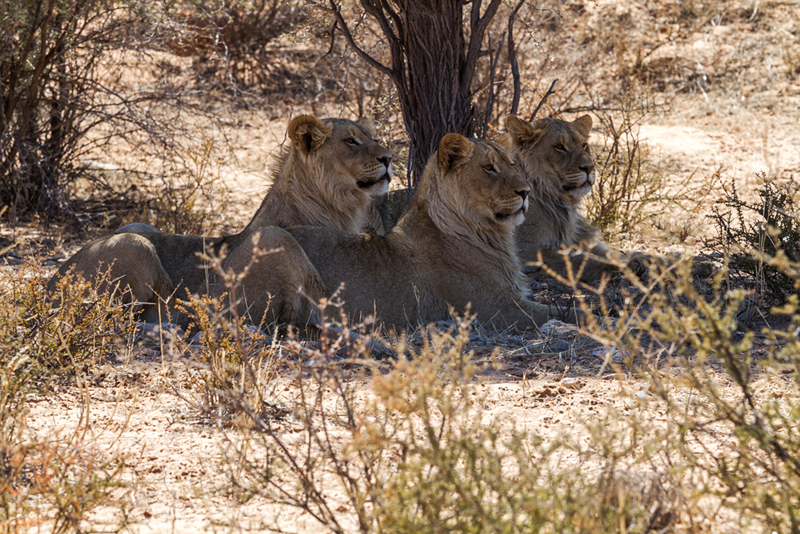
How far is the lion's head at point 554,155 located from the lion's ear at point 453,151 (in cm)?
156

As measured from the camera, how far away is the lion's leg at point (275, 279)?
5.46 meters

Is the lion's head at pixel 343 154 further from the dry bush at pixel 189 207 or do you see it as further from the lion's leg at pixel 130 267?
the dry bush at pixel 189 207

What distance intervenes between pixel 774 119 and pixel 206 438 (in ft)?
35.8

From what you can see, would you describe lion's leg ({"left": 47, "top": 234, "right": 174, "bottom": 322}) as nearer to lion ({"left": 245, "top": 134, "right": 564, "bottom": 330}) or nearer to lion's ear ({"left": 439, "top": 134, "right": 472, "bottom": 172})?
lion ({"left": 245, "top": 134, "right": 564, "bottom": 330})

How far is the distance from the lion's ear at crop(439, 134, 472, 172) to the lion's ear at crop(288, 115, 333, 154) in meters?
1.27

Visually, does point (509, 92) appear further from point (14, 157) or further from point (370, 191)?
point (14, 157)

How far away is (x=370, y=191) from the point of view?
673cm

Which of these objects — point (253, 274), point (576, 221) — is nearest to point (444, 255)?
point (253, 274)

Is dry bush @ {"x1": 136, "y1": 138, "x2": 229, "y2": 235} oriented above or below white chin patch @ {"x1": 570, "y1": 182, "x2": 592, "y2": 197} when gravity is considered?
below

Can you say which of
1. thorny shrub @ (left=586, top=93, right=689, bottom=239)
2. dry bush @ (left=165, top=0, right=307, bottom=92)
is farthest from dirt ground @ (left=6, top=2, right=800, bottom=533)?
dry bush @ (left=165, top=0, right=307, bottom=92)

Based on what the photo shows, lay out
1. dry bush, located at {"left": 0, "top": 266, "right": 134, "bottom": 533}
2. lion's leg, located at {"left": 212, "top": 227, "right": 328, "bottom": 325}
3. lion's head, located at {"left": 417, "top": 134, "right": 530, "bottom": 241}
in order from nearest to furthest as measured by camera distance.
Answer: dry bush, located at {"left": 0, "top": 266, "right": 134, "bottom": 533} → lion's leg, located at {"left": 212, "top": 227, "right": 328, "bottom": 325} → lion's head, located at {"left": 417, "top": 134, "right": 530, "bottom": 241}

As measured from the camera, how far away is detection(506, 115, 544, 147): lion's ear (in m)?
7.25

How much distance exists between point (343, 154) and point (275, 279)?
1.59 metres

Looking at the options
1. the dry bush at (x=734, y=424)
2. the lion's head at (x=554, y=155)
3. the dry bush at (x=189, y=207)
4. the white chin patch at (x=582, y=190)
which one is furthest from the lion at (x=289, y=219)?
the dry bush at (x=734, y=424)
